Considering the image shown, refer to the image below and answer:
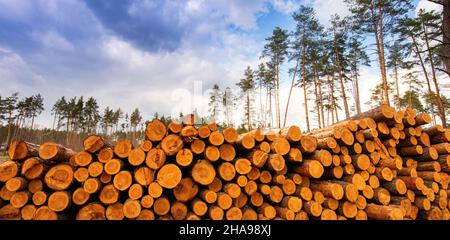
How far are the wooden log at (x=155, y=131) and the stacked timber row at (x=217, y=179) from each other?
0.05ft

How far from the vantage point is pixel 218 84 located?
3981cm

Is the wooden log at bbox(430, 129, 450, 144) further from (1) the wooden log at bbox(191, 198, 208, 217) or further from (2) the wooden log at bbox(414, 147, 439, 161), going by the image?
(1) the wooden log at bbox(191, 198, 208, 217)

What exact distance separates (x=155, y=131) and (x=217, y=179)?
125 cm

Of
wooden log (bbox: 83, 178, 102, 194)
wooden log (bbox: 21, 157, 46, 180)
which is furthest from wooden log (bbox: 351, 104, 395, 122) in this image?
wooden log (bbox: 21, 157, 46, 180)

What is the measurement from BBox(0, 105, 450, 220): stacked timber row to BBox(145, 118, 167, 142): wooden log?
0.02 meters

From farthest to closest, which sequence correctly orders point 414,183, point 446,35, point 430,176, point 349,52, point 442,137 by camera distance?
point 349,52, point 446,35, point 442,137, point 430,176, point 414,183

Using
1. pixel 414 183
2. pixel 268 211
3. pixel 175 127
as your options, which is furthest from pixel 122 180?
pixel 414 183

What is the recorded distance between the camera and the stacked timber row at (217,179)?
376cm

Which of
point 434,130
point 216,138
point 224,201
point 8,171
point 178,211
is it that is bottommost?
point 178,211

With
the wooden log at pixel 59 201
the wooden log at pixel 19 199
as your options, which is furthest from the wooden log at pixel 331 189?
the wooden log at pixel 19 199

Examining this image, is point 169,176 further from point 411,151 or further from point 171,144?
point 411,151

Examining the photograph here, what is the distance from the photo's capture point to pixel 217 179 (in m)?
4.05
